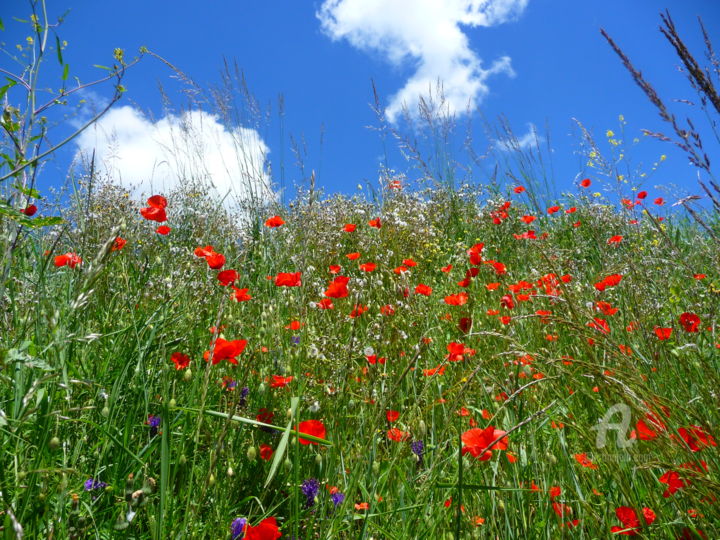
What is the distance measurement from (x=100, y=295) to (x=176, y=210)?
9.68ft

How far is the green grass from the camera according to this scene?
1.07m

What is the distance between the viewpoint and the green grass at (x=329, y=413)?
107 centimetres

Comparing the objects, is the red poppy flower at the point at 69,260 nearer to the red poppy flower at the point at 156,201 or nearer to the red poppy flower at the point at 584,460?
the red poppy flower at the point at 156,201

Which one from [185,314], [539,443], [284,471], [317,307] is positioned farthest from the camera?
[317,307]

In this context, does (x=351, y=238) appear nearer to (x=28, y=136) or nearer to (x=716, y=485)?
(x=28, y=136)

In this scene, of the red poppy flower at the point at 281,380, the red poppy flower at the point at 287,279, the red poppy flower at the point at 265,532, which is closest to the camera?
the red poppy flower at the point at 265,532

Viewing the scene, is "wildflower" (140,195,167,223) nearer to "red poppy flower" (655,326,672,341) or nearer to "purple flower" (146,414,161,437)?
"purple flower" (146,414,161,437)

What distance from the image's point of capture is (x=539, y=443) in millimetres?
1725

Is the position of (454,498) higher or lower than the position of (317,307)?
lower

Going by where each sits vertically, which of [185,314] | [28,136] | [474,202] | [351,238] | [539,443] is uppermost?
[474,202]

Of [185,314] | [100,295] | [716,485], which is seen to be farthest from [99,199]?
[716,485]

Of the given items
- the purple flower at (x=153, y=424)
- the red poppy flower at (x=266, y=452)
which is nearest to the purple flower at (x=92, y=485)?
the purple flower at (x=153, y=424)

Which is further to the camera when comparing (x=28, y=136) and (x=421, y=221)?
(x=421, y=221)

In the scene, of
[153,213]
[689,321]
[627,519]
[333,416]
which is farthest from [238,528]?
[689,321]
